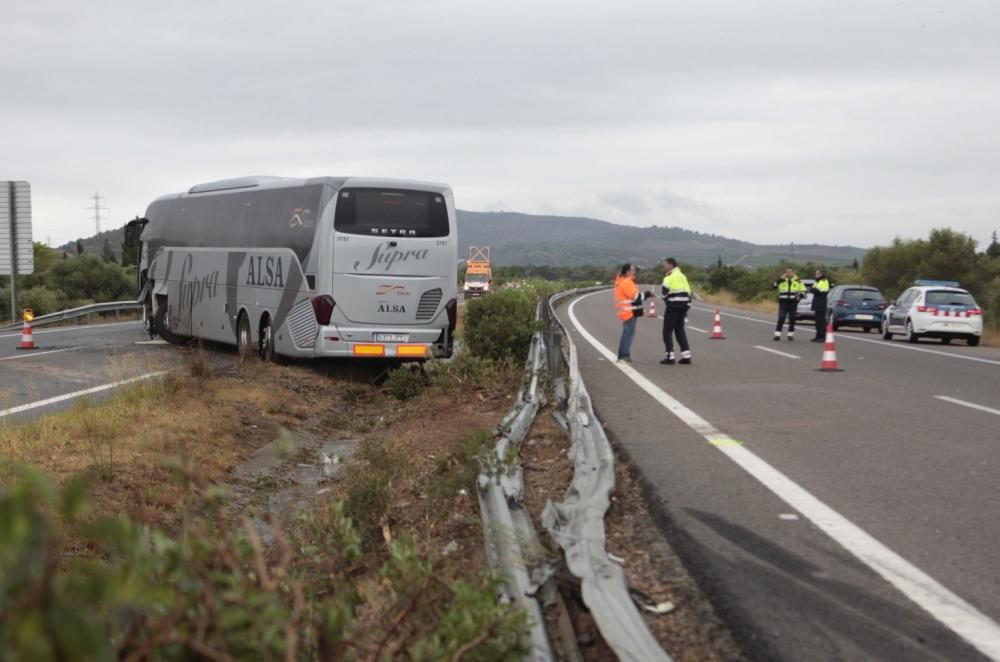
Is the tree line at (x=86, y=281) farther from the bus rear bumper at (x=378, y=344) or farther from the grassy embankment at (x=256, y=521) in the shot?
the bus rear bumper at (x=378, y=344)

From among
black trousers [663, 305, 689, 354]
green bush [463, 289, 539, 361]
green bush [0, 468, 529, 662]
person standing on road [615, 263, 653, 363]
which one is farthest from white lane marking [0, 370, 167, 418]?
green bush [0, 468, 529, 662]

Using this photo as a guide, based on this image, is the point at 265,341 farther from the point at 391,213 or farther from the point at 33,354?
the point at 33,354

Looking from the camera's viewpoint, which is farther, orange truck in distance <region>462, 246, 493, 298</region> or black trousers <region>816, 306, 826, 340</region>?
orange truck in distance <region>462, 246, 493, 298</region>

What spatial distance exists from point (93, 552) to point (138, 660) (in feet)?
18.8

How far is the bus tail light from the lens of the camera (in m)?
17.4

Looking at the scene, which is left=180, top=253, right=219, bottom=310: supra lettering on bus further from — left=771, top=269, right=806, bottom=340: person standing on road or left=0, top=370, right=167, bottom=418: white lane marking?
left=771, top=269, right=806, bottom=340: person standing on road

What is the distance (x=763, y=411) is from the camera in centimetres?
1162

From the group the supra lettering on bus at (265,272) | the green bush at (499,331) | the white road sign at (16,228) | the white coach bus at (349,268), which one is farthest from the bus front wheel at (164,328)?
the white road sign at (16,228)

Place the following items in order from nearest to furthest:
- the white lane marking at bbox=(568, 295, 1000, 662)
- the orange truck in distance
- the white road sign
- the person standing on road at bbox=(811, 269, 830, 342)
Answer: the white lane marking at bbox=(568, 295, 1000, 662) < the person standing on road at bbox=(811, 269, 830, 342) < the white road sign < the orange truck in distance

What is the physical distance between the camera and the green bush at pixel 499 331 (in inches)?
687

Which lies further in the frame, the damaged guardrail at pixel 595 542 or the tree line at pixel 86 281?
the tree line at pixel 86 281

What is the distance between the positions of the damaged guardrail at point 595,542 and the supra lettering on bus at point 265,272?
35.3 ft

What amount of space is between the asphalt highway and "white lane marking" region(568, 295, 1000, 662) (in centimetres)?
809

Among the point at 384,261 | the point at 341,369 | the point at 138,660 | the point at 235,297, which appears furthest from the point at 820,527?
the point at 235,297
